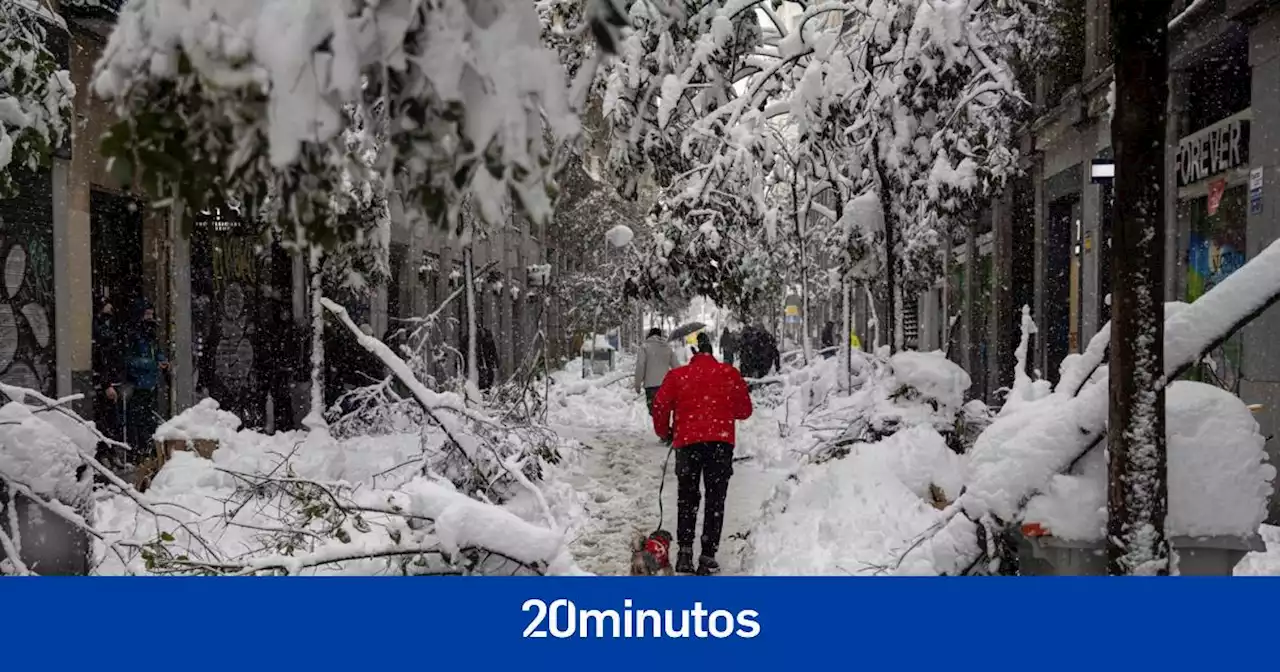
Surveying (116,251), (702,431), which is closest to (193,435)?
(116,251)

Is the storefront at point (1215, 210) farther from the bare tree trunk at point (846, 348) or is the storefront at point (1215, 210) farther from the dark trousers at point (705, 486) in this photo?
the dark trousers at point (705, 486)

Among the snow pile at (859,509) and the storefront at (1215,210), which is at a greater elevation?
the storefront at (1215,210)

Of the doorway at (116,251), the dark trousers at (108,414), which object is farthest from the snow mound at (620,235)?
the dark trousers at (108,414)

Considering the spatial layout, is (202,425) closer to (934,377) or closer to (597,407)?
(934,377)

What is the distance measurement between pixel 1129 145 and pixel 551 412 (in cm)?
1452

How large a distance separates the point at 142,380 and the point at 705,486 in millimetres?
6432

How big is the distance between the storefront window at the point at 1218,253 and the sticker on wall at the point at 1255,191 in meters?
0.63

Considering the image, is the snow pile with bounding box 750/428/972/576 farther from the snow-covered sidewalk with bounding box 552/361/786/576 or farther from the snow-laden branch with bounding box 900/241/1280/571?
the snow-laden branch with bounding box 900/241/1280/571

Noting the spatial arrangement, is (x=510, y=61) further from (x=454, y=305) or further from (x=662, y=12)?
(x=454, y=305)

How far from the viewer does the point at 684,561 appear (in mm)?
7086

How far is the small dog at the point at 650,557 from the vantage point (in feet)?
18.2

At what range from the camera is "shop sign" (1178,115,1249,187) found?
9.17 m

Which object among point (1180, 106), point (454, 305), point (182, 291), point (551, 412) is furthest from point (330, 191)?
point (454, 305)

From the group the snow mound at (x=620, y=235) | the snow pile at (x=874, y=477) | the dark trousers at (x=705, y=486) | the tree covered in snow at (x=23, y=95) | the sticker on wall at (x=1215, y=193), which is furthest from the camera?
the snow mound at (x=620, y=235)
